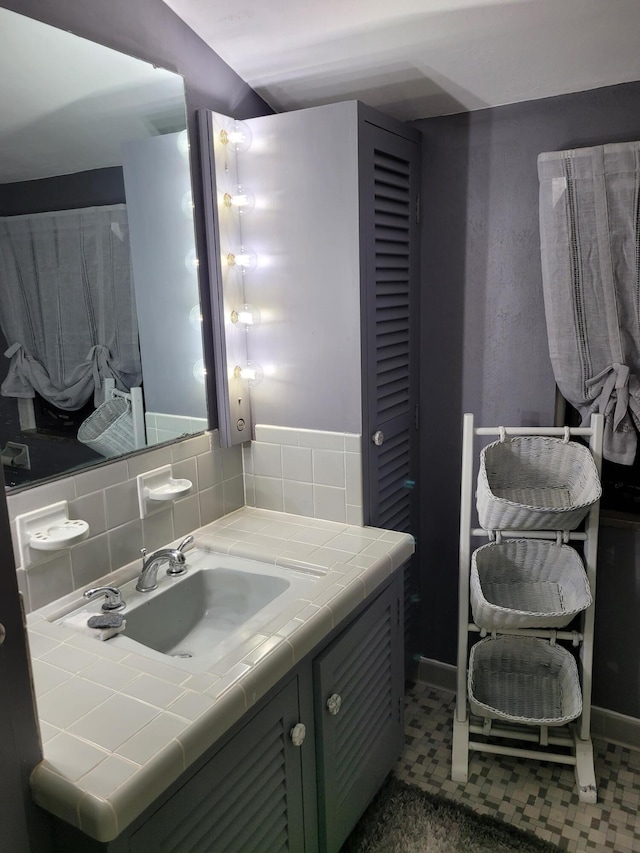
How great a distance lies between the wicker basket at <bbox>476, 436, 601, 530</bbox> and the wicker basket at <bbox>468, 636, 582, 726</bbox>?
1.44 feet

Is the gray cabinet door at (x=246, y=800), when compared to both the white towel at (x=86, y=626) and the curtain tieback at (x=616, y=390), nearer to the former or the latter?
the white towel at (x=86, y=626)

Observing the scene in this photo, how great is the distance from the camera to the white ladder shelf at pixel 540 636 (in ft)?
6.10

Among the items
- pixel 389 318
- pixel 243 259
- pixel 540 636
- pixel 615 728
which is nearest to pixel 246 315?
pixel 243 259

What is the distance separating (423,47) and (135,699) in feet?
5.35

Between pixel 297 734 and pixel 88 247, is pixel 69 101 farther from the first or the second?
pixel 297 734

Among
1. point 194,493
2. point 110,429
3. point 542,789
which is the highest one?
point 110,429

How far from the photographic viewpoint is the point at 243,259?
1.84 meters

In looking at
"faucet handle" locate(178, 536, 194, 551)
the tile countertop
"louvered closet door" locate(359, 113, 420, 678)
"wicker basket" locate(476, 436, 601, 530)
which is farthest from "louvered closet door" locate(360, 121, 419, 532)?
"faucet handle" locate(178, 536, 194, 551)

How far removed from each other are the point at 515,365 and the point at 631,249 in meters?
0.46

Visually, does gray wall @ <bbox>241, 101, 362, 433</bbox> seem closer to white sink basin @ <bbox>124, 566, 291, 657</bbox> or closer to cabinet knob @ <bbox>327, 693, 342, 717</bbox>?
white sink basin @ <bbox>124, 566, 291, 657</bbox>

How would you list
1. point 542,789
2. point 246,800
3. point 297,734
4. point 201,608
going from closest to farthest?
point 246,800 < point 297,734 < point 201,608 < point 542,789

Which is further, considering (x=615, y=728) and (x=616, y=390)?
(x=615, y=728)

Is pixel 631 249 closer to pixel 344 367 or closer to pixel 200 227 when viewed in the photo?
pixel 344 367

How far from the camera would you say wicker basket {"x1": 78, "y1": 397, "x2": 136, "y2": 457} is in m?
1.52
